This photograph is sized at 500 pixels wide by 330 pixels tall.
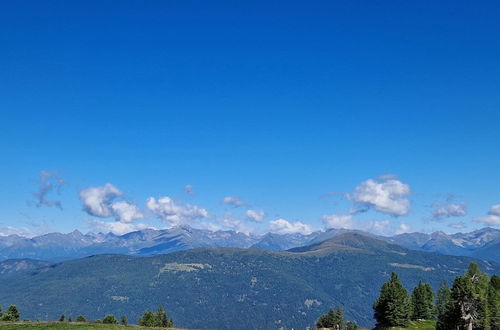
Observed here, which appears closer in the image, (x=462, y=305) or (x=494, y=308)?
(x=462, y=305)

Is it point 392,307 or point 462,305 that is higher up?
point 462,305

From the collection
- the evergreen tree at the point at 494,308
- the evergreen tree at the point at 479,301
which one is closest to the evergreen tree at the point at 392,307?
the evergreen tree at the point at 479,301

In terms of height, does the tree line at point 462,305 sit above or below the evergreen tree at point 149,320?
above

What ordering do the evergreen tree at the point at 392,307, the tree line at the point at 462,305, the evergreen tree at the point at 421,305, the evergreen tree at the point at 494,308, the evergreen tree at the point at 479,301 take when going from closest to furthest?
1. the tree line at the point at 462,305
2. the evergreen tree at the point at 479,301
3. the evergreen tree at the point at 494,308
4. the evergreen tree at the point at 392,307
5. the evergreen tree at the point at 421,305

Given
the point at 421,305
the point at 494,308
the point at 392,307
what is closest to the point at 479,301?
the point at 494,308

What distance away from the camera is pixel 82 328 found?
58.3m

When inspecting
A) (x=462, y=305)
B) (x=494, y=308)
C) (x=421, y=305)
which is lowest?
(x=421, y=305)

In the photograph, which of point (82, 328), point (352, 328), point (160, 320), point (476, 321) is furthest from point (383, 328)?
point (160, 320)

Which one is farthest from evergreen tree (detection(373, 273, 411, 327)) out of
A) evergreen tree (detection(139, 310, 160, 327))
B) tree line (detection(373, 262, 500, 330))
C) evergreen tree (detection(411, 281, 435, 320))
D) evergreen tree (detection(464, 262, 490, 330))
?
evergreen tree (detection(139, 310, 160, 327))

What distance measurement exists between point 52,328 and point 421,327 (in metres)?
89.7

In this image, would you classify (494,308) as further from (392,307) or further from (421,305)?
(421,305)

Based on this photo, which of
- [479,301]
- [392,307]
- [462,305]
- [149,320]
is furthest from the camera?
[149,320]

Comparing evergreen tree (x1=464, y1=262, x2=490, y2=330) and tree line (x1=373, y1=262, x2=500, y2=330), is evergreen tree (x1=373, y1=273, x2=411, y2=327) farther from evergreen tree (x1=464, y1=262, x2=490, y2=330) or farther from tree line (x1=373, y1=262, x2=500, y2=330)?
evergreen tree (x1=464, y1=262, x2=490, y2=330)

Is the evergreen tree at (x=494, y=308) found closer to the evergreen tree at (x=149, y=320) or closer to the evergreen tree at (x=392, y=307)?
the evergreen tree at (x=392, y=307)
